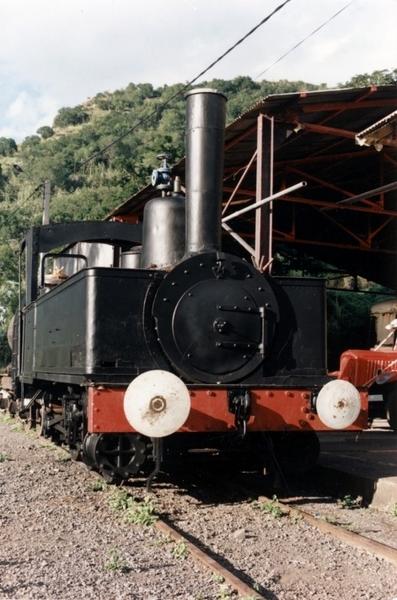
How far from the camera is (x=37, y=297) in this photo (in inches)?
359

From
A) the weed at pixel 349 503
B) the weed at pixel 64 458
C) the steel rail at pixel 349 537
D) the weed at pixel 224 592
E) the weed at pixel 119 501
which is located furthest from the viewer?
the weed at pixel 64 458

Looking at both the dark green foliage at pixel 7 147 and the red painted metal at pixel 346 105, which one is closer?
the red painted metal at pixel 346 105

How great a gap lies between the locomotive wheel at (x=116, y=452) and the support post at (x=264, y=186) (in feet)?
11.2

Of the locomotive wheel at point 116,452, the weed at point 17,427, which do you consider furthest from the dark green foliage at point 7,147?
the locomotive wheel at point 116,452

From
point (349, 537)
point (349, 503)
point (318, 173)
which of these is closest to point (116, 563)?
point (349, 537)

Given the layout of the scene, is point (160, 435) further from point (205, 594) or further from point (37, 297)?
point (37, 297)

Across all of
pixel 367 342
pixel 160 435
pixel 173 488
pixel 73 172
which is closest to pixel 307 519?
pixel 160 435

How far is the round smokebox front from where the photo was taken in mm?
6086

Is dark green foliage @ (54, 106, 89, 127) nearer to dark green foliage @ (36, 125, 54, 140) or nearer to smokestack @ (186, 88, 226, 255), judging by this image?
dark green foliage @ (36, 125, 54, 140)

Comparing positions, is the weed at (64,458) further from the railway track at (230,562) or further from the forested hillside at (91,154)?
the forested hillside at (91,154)

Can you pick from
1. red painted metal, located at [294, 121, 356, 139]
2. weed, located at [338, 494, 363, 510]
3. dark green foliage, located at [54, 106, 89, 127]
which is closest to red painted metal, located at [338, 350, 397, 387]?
red painted metal, located at [294, 121, 356, 139]

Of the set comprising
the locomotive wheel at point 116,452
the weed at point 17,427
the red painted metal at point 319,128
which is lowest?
the weed at point 17,427

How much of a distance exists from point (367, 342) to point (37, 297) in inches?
505

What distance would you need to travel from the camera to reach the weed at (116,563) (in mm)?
4157
